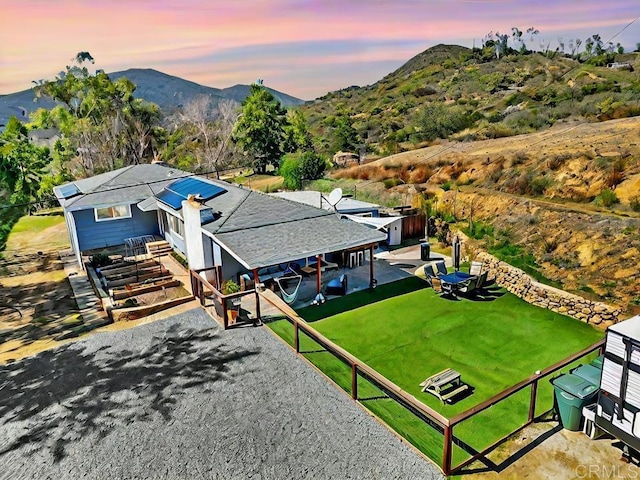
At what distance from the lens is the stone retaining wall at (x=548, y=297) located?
1295 cm

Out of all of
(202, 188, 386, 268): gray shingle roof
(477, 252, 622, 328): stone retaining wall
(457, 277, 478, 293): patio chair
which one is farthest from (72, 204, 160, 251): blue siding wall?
(477, 252, 622, 328): stone retaining wall

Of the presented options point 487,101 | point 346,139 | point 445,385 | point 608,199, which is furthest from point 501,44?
point 445,385

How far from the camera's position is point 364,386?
949 centimetres

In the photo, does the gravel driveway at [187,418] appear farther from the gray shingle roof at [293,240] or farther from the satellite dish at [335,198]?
the satellite dish at [335,198]

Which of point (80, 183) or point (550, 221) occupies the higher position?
point (80, 183)

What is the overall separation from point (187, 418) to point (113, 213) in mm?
15752

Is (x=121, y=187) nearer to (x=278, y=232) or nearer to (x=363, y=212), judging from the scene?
(x=278, y=232)

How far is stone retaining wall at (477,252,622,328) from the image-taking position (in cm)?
1295

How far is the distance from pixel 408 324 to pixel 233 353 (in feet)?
18.7

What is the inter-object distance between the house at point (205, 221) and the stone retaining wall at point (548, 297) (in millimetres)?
4984

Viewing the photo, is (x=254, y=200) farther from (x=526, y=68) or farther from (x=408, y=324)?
(x=526, y=68)

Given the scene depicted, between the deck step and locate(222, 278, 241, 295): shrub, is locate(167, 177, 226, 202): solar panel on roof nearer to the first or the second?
the deck step

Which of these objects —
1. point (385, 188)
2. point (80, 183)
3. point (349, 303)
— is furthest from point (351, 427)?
point (385, 188)

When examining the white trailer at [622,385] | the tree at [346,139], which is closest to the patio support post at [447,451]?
the white trailer at [622,385]
